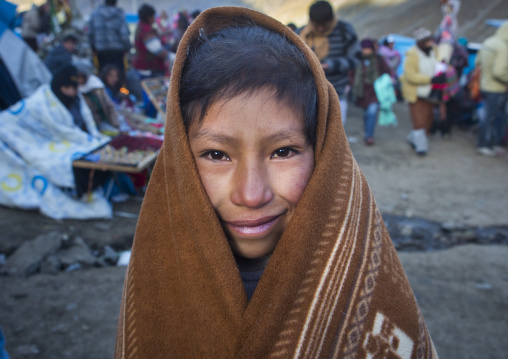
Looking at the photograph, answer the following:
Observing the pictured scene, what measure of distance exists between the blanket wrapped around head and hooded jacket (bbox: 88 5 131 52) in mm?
7380

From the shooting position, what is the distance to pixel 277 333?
0.92 m

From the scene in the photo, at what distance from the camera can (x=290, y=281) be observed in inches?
36.5

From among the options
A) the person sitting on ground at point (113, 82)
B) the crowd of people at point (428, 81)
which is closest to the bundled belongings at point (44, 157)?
the person sitting on ground at point (113, 82)

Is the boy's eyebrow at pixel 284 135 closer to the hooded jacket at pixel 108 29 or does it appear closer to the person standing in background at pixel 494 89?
the person standing in background at pixel 494 89

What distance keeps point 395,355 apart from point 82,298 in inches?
107

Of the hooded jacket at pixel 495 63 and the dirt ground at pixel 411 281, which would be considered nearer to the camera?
the dirt ground at pixel 411 281

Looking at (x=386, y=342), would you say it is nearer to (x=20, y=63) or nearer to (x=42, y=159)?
(x=42, y=159)

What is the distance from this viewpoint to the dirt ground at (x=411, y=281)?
8.49 feet

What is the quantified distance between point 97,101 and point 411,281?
486 centimetres

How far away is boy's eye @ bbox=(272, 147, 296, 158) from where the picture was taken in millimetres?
1020

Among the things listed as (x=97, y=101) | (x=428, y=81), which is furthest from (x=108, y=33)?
(x=428, y=81)

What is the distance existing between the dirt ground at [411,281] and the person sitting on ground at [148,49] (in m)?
3.71

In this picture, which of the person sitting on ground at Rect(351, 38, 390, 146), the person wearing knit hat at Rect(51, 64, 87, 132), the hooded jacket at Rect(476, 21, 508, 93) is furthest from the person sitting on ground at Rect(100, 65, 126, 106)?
the hooded jacket at Rect(476, 21, 508, 93)

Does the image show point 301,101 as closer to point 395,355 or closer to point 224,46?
point 224,46
